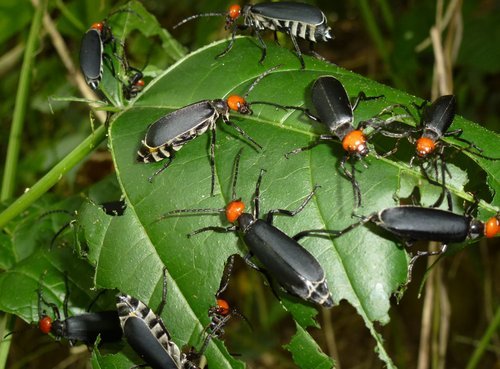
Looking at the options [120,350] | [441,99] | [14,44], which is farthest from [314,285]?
[14,44]

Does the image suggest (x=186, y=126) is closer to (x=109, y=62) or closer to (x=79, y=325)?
(x=109, y=62)

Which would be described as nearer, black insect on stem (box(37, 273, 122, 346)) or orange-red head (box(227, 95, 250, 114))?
orange-red head (box(227, 95, 250, 114))

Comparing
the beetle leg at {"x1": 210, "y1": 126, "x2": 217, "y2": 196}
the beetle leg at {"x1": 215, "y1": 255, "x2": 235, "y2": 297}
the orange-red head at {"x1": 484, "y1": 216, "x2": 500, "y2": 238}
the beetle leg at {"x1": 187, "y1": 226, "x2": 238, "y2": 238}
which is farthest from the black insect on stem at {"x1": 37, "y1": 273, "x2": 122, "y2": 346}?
the orange-red head at {"x1": 484, "y1": 216, "x2": 500, "y2": 238}

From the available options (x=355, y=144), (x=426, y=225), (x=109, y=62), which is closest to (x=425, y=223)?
(x=426, y=225)

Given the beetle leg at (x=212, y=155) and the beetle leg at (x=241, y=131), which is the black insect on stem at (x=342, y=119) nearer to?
the beetle leg at (x=241, y=131)

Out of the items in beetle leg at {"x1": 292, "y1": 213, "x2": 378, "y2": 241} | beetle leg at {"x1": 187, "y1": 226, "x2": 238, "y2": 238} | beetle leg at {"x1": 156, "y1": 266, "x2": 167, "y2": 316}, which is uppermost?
beetle leg at {"x1": 187, "y1": 226, "x2": 238, "y2": 238}

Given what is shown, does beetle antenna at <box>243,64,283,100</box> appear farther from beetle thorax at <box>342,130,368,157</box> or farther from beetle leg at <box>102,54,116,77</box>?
beetle leg at <box>102,54,116,77</box>
